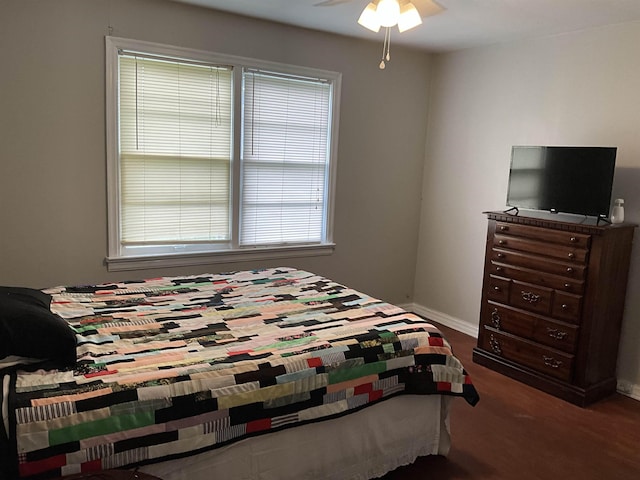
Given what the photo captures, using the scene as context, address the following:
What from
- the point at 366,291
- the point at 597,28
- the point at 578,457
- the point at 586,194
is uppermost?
the point at 597,28

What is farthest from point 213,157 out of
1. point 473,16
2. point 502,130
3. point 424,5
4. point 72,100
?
point 502,130

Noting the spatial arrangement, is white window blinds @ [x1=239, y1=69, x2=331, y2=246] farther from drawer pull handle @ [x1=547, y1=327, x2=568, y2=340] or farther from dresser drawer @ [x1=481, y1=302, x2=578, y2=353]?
drawer pull handle @ [x1=547, y1=327, x2=568, y2=340]

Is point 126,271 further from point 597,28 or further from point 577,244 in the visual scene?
point 597,28

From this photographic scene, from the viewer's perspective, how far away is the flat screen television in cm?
325

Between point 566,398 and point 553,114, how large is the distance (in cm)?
204

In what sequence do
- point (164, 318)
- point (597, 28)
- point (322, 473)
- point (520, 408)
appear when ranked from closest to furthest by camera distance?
point (322, 473) → point (164, 318) → point (520, 408) → point (597, 28)

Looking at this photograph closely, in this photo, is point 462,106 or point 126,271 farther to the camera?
Result: point 462,106

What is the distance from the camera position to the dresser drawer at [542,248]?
10.7ft

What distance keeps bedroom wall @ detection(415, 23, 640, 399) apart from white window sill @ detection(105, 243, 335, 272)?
1156 millimetres

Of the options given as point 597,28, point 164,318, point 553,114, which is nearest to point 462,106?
point 553,114

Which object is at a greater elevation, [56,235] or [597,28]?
[597,28]

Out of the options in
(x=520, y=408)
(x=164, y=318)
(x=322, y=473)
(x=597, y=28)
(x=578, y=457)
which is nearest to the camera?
(x=322, y=473)

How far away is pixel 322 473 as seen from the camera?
7.16 feet

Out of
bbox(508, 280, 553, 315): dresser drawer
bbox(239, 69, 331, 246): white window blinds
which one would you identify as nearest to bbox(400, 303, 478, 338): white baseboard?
bbox(508, 280, 553, 315): dresser drawer
